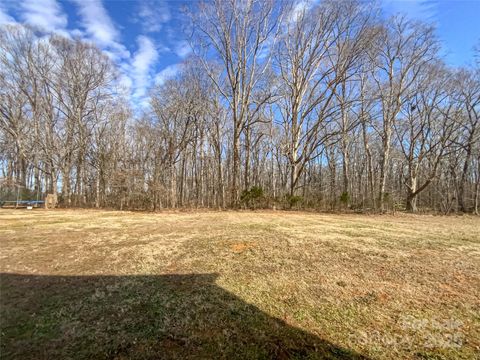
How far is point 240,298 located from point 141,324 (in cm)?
114

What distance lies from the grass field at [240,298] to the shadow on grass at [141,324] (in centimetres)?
1

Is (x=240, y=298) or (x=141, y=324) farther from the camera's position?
(x=240, y=298)

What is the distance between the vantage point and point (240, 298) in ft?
10.6

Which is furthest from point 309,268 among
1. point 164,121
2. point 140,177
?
point 164,121

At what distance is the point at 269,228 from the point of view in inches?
278

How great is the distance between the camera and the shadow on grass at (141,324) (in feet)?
7.48

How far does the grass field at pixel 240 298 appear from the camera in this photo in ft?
7.74

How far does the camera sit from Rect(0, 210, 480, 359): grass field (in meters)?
2.36

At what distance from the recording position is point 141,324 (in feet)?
8.84

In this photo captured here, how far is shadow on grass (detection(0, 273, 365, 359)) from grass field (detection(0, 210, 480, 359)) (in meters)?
0.01

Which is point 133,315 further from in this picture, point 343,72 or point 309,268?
point 343,72

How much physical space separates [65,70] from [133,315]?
20775 millimetres

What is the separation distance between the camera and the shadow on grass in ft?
7.48

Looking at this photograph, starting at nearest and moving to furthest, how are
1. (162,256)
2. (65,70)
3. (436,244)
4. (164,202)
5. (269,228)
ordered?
(162,256) < (436,244) < (269,228) < (164,202) < (65,70)
